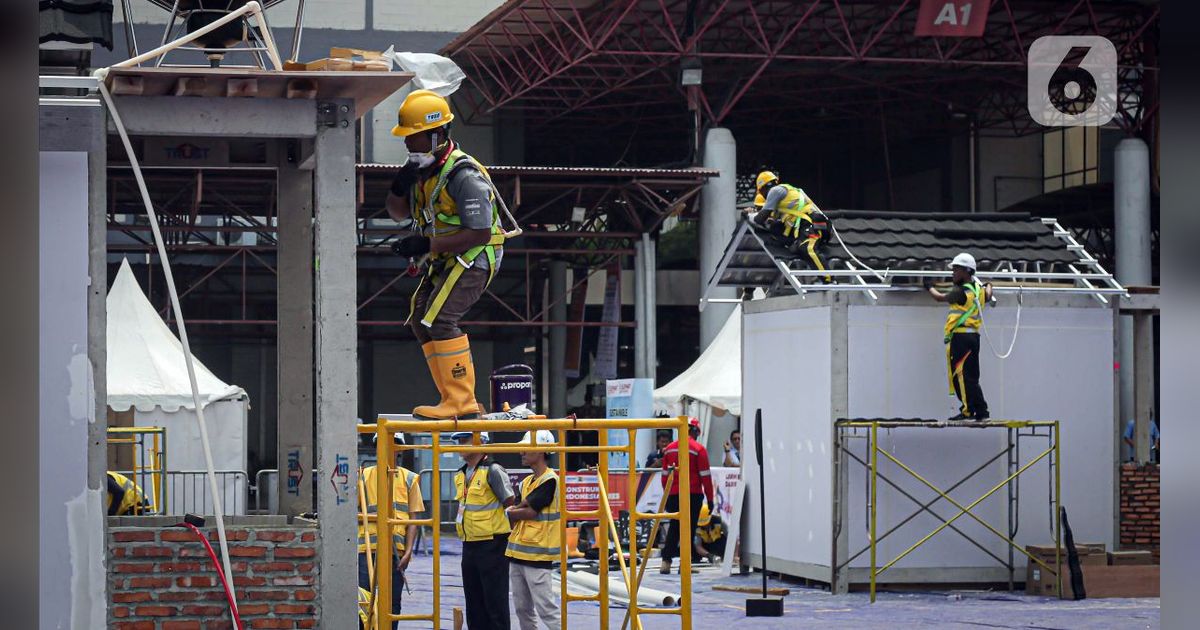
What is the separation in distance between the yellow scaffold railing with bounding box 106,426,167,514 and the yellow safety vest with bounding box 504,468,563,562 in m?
6.24

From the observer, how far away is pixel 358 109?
10.6 meters

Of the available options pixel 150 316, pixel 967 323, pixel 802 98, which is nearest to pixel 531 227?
pixel 802 98

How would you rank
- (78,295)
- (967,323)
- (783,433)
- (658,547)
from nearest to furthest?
(78,295) → (967,323) → (783,433) → (658,547)

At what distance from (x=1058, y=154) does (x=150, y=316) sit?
94.1 feet

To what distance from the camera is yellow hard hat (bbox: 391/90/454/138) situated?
9.43 metres

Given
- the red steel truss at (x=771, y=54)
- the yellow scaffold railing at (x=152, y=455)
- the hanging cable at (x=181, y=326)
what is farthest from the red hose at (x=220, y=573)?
the red steel truss at (x=771, y=54)

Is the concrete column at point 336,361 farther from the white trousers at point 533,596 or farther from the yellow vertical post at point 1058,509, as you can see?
the yellow vertical post at point 1058,509

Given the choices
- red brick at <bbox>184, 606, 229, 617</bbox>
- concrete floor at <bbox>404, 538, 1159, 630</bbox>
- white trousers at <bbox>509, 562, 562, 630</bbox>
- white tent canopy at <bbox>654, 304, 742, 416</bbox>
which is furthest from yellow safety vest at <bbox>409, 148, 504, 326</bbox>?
white tent canopy at <bbox>654, 304, 742, 416</bbox>

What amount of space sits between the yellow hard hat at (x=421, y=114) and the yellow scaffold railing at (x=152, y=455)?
912 centimetres

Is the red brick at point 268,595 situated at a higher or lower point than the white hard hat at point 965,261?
lower

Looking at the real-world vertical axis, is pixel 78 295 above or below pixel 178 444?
above

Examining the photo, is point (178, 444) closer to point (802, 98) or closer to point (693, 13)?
point (693, 13)

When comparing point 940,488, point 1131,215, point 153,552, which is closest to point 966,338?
point 940,488

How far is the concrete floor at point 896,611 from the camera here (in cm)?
1684
